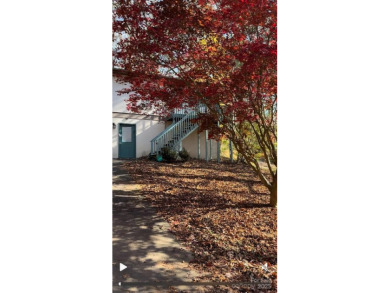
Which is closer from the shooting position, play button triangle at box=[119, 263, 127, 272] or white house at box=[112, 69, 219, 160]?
play button triangle at box=[119, 263, 127, 272]

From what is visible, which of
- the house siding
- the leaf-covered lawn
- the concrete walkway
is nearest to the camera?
the concrete walkway

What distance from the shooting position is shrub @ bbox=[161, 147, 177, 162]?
216 centimetres

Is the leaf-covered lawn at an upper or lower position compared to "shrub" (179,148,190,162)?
lower

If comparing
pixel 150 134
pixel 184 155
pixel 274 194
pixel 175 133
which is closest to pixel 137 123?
pixel 150 134

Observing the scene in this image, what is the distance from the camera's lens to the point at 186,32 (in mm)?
2027

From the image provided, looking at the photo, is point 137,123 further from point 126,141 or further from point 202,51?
point 202,51

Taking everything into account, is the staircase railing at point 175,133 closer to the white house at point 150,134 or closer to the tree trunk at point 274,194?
the white house at point 150,134

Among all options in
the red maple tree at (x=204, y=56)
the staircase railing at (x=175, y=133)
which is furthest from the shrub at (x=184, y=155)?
the red maple tree at (x=204, y=56)

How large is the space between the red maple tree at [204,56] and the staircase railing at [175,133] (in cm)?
13

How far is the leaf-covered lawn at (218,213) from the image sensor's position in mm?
1917

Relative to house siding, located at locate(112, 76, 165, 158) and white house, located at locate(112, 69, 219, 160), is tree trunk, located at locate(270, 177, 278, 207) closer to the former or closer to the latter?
white house, located at locate(112, 69, 219, 160)

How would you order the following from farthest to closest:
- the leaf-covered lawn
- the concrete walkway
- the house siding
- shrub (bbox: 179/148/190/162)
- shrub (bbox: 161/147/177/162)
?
shrub (bbox: 179/148/190/162), shrub (bbox: 161/147/177/162), the house siding, the leaf-covered lawn, the concrete walkway

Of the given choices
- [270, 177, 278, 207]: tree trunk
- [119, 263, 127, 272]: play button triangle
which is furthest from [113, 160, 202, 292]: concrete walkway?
[270, 177, 278, 207]: tree trunk
